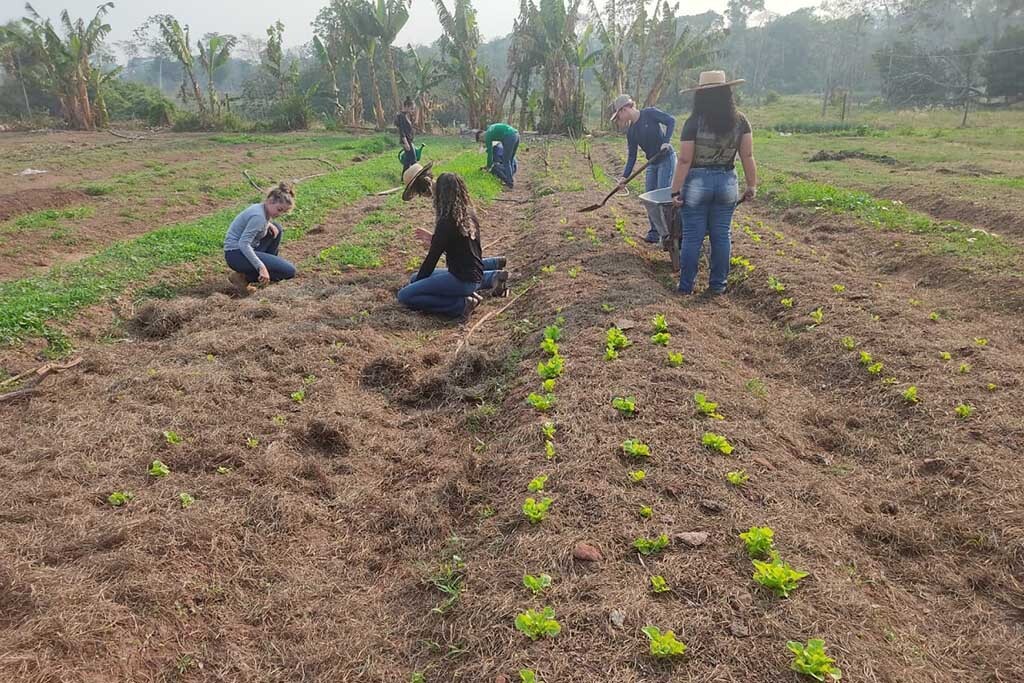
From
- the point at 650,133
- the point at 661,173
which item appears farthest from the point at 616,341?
the point at 650,133

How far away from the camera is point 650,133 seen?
8.02 meters

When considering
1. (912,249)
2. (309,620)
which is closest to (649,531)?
(309,620)

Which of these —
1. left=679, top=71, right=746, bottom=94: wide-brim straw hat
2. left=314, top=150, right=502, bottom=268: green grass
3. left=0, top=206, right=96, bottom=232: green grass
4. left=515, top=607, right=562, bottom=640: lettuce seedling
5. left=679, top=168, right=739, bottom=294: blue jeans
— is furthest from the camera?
left=0, top=206, right=96, bottom=232: green grass

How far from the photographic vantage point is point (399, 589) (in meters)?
3.04

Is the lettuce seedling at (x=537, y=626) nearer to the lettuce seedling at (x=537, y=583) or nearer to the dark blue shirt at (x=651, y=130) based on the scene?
the lettuce seedling at (x=537, y=583)

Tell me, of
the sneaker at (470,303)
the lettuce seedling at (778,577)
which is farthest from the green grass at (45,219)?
the lettuce seedling at (778,577)

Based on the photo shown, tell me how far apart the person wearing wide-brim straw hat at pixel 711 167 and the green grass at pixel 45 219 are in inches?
369

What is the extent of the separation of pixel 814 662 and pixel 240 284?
6901mm

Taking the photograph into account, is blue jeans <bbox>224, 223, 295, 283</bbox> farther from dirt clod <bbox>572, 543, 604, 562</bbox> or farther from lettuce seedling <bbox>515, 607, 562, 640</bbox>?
lettuce seedling <bbox>515, 607, 562, 640</bbox>

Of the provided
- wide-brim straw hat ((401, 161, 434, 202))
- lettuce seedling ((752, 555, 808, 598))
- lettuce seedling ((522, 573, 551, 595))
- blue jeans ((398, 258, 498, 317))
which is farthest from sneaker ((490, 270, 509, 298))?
lettuce seedling ((752, 555, 808, 598))

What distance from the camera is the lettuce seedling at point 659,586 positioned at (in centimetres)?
265

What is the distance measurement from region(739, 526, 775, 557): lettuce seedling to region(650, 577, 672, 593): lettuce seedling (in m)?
0.43

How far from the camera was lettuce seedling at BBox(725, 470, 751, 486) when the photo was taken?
130 inches

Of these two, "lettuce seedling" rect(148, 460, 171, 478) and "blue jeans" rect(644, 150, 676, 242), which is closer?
"lettuce seedling" rect(148, 460, 171, 478)
